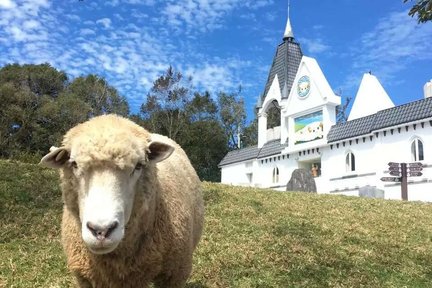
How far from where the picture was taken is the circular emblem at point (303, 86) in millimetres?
37375

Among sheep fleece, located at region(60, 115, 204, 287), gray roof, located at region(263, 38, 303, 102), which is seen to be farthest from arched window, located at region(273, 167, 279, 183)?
sheep fleece, located at region(60, 115, 204, 287)

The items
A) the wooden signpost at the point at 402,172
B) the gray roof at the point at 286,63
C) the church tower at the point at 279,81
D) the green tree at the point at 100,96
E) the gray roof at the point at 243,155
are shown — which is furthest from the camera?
the green tree at the point at 100,96

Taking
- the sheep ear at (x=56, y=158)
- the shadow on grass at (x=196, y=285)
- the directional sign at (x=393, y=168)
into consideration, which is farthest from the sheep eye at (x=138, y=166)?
the directional sign at (x=393, y=168)

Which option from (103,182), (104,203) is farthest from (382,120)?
(104,203)

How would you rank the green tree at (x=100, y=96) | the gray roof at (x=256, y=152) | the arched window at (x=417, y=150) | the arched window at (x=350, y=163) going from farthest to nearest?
the green tree at (x=100, y=96) < the gray roof at (x=256, y=152) < the arched window at (x=350, y=163) < the arched window at (x=417, y=150)

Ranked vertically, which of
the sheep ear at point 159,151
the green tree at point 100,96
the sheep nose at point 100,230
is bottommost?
the sheep nose at point 100,230

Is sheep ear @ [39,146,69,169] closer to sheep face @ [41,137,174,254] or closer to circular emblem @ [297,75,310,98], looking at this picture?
sheep face @ [41,137,174,254]

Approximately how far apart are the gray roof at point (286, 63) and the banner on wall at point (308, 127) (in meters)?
4.69

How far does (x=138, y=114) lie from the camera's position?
54.1m

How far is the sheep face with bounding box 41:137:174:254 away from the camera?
316 centimetres

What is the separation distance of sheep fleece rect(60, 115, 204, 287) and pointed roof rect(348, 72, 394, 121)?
33.0 meters

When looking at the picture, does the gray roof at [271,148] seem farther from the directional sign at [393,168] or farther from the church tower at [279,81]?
the directional sign at [393,168]

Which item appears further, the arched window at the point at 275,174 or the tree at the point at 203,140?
the tree at the point at 203,140

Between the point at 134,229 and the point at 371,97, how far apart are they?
34258mm
